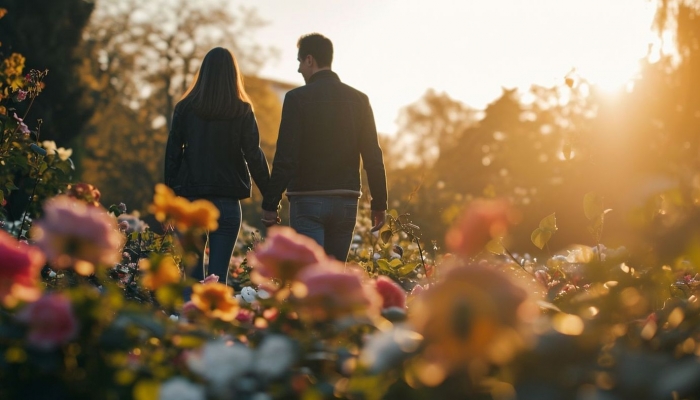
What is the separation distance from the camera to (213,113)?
15.4ft

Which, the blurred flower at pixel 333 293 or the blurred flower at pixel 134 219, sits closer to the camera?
the blurred flower at pixel 333 293

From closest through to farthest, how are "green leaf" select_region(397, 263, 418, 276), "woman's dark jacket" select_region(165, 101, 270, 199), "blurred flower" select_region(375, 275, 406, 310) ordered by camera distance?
"blurred flower" select_region(375, 275, 406, 310)
"green leaf" select_region(397, 263, 418, 276)
"woman's dark jacket" select_region(165, 101, 270, 199)

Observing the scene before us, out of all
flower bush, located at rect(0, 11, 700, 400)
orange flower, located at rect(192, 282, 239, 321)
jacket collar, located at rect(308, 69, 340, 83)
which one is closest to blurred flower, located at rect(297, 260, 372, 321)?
flower bush, located at rect(0, 11, 700, 400)

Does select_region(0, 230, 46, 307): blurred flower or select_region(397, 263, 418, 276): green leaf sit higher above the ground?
select_region(397, 263, 418, 276): green leaf

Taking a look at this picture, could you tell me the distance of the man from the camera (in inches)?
173

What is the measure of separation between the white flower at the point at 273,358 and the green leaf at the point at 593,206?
1.46m

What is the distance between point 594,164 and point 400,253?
6.56ft

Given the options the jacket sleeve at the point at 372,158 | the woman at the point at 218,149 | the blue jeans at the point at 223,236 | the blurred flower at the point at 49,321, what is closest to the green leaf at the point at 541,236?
the blurred flower at the point at 49,321

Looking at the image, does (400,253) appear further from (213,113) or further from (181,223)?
(181,223)

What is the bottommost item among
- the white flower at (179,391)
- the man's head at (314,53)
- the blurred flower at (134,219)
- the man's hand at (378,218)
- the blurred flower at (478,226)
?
the white flower at (179,391)

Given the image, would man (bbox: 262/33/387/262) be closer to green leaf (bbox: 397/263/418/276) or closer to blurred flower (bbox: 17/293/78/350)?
green leaf (bbox: 397/263/418/276)

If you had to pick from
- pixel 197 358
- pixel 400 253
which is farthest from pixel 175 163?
pixel 197 358

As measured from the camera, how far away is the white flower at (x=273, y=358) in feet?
4.27

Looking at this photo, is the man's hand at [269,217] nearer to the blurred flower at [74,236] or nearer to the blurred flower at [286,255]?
the blurred flower at [286,255]
